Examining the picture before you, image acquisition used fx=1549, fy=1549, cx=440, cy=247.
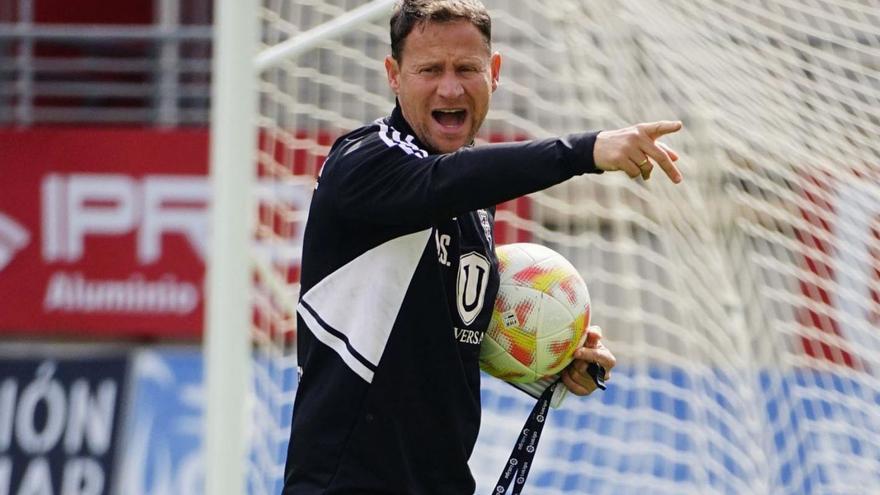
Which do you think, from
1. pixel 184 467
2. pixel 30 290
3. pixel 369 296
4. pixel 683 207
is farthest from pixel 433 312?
pixel 30 290

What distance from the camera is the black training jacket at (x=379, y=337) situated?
2.76 metres

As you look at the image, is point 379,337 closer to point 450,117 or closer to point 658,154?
point 450,117

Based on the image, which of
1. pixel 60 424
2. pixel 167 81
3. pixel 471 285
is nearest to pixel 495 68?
pixel 471 285

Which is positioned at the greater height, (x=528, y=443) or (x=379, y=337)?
A: (x=379, y=337)

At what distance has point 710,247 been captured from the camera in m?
5.40

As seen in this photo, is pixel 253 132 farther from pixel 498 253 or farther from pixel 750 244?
pixel 750 244

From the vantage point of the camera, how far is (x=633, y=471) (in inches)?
229

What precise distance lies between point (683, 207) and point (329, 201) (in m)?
2.94

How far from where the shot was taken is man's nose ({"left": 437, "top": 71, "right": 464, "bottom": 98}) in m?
2.81

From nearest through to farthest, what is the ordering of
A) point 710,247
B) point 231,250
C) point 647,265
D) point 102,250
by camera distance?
point 231,250
point 710,247
point 647,265
point 102,250

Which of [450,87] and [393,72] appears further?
[393,72]

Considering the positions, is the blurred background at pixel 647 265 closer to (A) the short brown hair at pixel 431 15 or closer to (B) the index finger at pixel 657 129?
(A) the short brown hair at pixel 431 15

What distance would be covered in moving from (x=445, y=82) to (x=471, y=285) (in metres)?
0.38

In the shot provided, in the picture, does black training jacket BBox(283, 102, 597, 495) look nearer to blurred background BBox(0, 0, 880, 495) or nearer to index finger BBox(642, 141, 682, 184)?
index finger BBox(642, 141, 682, 184)
